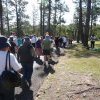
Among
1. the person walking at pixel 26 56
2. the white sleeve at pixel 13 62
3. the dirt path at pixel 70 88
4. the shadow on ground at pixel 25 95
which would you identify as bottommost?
the shadow on ground at pixel 25 95

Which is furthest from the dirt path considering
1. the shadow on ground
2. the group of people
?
the group of people

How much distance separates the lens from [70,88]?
11.0 m

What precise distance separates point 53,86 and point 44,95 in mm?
1327

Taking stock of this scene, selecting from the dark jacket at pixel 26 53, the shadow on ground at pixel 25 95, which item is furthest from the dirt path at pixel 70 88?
the dark jacket at pixel 26 53

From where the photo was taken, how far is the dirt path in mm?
Result: 9906

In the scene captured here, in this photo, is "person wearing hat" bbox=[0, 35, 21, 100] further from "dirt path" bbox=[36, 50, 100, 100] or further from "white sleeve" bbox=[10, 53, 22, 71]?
"dirt path" bbox=[36, 50, 100, 100]

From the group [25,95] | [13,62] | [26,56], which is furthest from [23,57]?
[13,62]

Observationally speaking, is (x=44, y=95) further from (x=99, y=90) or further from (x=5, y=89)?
(x=5, y=89)

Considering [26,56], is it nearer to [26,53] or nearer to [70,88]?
[26,53]

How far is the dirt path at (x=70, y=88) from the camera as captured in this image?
9.91 meters

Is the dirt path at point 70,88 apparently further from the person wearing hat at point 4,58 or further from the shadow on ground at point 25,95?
the person wearing hat at point 4,58

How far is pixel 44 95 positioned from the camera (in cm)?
1038

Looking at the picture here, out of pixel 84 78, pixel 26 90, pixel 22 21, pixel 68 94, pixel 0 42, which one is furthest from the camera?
pixel 22 21

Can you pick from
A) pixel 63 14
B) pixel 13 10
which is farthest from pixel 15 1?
pixel 63 14
